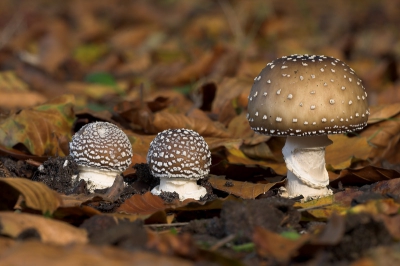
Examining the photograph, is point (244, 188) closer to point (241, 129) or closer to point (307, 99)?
point (307, 99)

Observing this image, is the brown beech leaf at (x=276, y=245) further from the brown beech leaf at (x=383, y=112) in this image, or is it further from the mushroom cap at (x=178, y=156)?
the brown beech leaf at (x=383, y=112)

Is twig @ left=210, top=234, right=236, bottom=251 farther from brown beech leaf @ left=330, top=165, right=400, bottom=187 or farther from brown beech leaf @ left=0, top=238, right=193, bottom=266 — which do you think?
brown beech leaf @ left=330, top=165, right=400, bottom=187

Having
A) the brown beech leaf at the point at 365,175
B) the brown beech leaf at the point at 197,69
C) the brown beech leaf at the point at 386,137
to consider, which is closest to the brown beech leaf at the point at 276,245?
the brown beech leaf at the point at 365,175

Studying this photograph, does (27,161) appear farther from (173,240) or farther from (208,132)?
(173,240)

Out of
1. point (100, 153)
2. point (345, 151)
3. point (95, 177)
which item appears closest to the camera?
point (100, 153)

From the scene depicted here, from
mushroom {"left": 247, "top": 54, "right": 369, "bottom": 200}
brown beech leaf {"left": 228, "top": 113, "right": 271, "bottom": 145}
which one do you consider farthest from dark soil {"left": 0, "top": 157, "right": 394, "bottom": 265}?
brown beech leaf {"left": 228, "top": 113, "right": 271, "bottom": 145}

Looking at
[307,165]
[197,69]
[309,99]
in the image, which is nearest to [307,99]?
[309,99]
